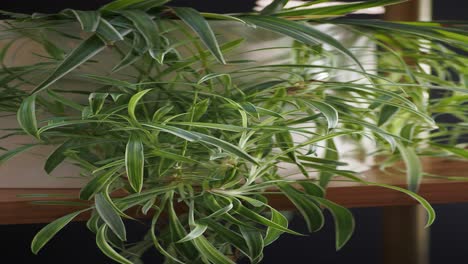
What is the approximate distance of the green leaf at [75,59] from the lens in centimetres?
38

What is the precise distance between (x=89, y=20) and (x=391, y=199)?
24cm

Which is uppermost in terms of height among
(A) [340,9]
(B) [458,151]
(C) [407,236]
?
(A) [340,9]

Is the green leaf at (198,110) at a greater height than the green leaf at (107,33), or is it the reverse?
the green leaf at (107,33)

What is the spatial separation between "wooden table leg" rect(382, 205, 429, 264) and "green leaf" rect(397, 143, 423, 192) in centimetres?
12

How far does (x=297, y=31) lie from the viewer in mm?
441

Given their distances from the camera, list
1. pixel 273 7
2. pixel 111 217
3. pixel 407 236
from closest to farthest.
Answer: pixel 111 217 < pixel 273 7 < pixel 407 236

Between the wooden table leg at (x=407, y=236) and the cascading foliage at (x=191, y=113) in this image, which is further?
the wooden table leg at (x=407, y=236)

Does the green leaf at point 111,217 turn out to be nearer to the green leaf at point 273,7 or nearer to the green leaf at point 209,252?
the green leaf at point 209,252

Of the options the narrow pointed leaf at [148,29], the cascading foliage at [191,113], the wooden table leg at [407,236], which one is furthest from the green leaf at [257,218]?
the wooden table leg at [407,236]

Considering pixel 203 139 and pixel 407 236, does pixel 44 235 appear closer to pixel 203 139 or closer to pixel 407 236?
pixel 203 139

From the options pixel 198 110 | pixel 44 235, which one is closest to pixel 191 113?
pixel 198 110

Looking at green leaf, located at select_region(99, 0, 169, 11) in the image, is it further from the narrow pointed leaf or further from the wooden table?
the wooden table

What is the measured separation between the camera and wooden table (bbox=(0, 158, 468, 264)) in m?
0.46

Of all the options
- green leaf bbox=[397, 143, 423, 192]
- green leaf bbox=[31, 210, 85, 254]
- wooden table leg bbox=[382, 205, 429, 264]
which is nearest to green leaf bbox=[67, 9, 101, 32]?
green leaf bbox=[31, 210, 85, 254]
